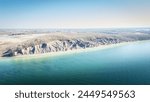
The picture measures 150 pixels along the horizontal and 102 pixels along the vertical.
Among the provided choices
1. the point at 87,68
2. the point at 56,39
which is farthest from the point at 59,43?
the point at 87,68

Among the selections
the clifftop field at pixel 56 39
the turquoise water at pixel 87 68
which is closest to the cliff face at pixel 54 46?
the clifftop field at pixel 56 39

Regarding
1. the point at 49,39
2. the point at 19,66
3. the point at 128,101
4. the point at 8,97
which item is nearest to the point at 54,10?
the point at 49,39

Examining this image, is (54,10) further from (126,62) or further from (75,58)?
(126,62)

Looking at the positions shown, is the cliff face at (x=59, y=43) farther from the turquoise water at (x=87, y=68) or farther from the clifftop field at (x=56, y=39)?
the turquoise water at (x=87, y=68)

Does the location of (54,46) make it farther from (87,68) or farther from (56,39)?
(87,68)

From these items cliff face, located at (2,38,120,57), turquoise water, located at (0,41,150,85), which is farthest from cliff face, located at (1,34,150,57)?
turquoise water, located at (0,41,150,85)

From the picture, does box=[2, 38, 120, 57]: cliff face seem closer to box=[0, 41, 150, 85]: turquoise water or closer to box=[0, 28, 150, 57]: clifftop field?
box=[0, 28, 150, 57]: clifftop field
